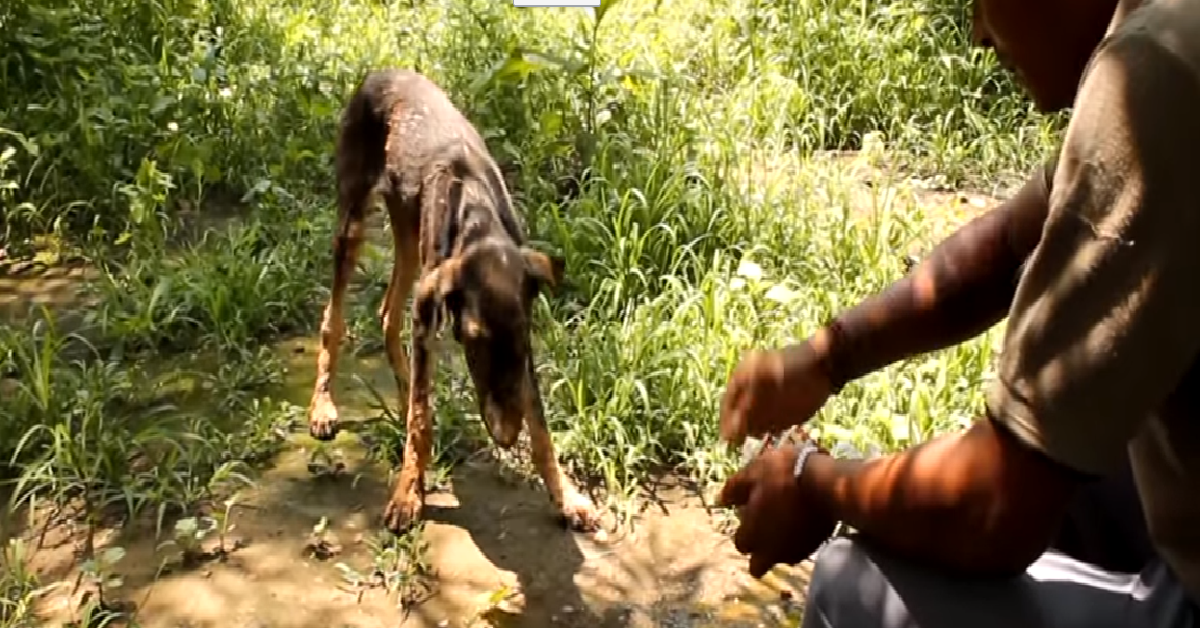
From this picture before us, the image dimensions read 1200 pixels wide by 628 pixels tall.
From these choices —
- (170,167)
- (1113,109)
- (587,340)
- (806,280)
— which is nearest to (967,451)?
(1113,109)

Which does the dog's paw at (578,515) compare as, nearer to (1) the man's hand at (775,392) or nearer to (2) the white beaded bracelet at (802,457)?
(1) the man's hand at (775,392)

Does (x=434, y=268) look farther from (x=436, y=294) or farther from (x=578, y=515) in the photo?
(x=578, y=515)

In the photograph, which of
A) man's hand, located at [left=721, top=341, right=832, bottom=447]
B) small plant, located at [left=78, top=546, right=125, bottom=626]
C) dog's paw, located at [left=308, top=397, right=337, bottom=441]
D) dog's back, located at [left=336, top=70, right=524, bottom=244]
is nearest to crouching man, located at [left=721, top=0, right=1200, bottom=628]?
man's hand, located at [left=721, top=341, right=832, bottom=447]

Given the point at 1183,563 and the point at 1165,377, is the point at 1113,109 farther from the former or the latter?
the point at 1183,563

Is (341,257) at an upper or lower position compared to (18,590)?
upper

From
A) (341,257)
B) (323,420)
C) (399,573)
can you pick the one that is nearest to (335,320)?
(341,257)

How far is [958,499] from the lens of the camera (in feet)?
6.01

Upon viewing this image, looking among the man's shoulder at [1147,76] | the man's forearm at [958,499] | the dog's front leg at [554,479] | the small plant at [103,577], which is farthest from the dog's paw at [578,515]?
the man's shoulder at [1147,76]

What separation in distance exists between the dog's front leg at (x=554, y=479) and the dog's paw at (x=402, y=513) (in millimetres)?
390

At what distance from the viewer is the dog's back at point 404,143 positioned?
416cm

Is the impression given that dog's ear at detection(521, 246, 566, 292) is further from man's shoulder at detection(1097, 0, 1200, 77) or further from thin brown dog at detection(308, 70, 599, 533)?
man's shoulder at detection(1097, 0, 1200, 77)

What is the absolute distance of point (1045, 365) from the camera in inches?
64.6

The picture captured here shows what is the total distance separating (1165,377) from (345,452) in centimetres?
307

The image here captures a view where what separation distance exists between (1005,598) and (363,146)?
313 centimetres
